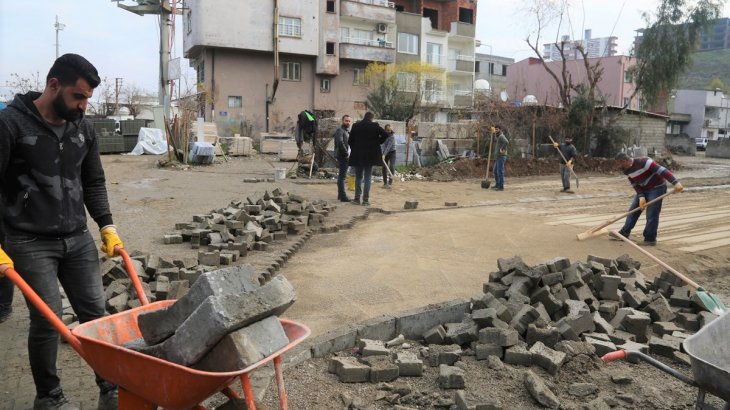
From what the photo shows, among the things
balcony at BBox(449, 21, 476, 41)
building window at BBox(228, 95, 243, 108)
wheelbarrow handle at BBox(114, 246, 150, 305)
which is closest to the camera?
wheelbarrow handle at BBox(114, 246, 150, 305)

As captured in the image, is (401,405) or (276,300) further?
(401,405)

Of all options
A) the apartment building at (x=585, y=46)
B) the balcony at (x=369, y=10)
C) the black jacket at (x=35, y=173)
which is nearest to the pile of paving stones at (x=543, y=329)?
the black jacket at (x=35, y=173)

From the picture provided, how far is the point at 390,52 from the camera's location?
137 ft

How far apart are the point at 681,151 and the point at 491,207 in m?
37.9

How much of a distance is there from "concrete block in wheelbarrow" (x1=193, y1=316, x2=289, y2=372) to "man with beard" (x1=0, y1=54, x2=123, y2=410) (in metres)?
1.23

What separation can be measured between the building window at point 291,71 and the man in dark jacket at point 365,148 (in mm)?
28619

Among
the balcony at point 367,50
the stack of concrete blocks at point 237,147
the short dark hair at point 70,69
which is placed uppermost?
the balcony at point 367,50

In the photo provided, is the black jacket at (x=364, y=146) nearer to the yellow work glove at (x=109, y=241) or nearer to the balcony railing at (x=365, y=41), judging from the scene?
the yellow work glove at (x=109, y=241)

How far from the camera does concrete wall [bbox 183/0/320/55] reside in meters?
35.2

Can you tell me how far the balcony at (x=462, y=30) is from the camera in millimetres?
48531

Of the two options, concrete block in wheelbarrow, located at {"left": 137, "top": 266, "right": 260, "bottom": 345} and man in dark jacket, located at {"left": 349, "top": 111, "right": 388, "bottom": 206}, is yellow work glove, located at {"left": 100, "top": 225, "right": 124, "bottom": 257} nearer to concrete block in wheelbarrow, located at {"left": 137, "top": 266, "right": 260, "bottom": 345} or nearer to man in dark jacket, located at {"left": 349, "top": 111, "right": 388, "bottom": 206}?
concrete block in wheelbarrow, located at {"left": 137, "top": 266, "right": 260, "bottom": 345}

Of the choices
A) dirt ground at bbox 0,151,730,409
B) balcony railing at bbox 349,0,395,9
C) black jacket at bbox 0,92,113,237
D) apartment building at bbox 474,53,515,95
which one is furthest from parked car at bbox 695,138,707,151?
black jacket at bbox 0,92,113,237

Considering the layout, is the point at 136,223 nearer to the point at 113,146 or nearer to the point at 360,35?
the point at 113,146

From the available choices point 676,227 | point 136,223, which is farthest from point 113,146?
point 676,227
